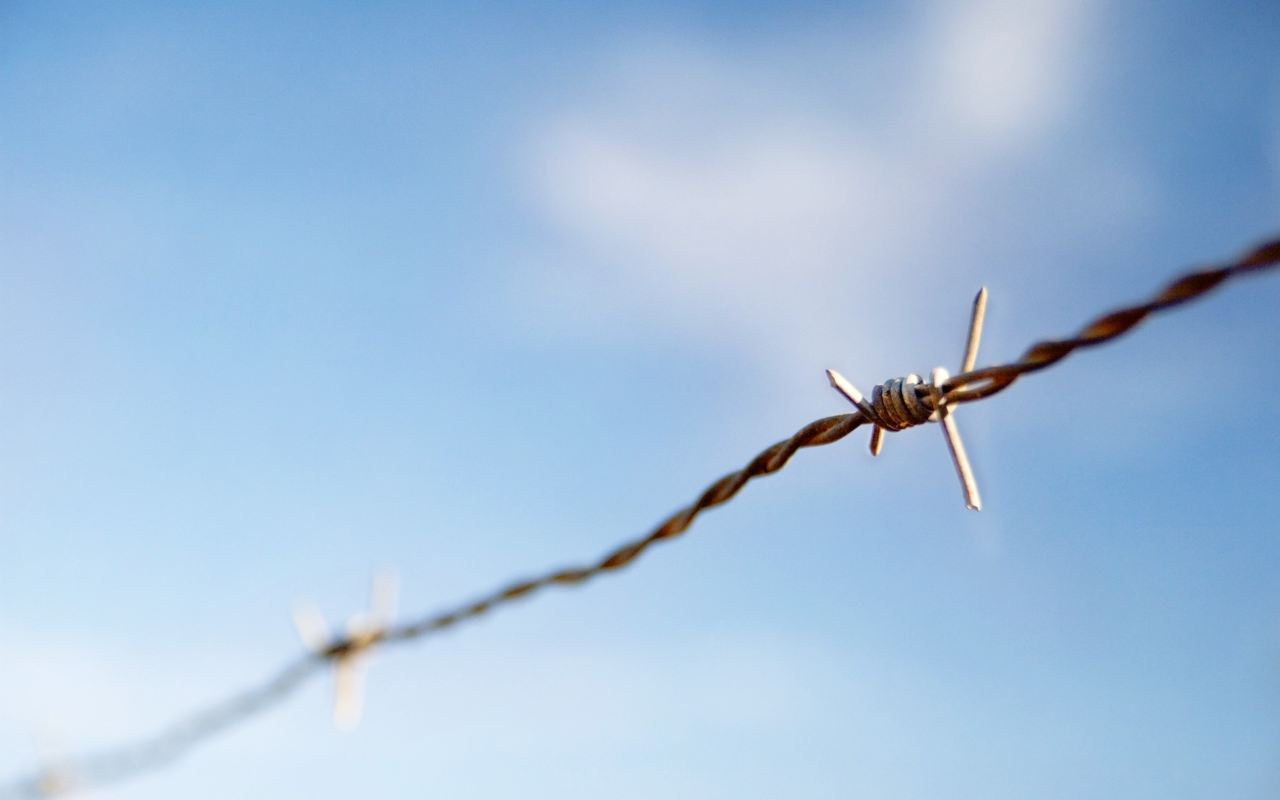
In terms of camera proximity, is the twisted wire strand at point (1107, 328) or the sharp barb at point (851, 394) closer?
the twisted wire strand at point (1107, 328)

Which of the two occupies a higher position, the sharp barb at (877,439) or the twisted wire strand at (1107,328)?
the sharp barb at (877,439)

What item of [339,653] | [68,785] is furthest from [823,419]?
[68,785]

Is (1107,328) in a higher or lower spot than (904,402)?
lower

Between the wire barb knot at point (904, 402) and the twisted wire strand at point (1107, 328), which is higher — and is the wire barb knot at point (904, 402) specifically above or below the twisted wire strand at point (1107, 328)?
above

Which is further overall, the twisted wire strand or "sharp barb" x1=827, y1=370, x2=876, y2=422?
"sharp barb" x1=827, y1=370, x2=876, y2=422

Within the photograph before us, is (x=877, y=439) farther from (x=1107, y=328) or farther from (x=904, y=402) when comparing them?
(x=1107, y=328)

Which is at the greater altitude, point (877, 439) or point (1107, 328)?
point (877, 439)

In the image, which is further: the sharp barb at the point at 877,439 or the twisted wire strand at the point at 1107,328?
the sharp barb at the point at 877,439

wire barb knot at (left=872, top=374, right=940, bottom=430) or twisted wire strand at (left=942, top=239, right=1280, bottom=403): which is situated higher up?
wire barb knot at (left=872, top=374, right=940, bottom=430)

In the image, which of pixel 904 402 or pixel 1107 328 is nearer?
pixel 1107 328

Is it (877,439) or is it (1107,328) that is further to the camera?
(877,439)

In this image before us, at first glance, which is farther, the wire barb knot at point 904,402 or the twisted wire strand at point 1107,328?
the wire barb knot at point 904,402

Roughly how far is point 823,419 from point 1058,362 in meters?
0.59

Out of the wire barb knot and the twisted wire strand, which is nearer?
the twisted wire strand
